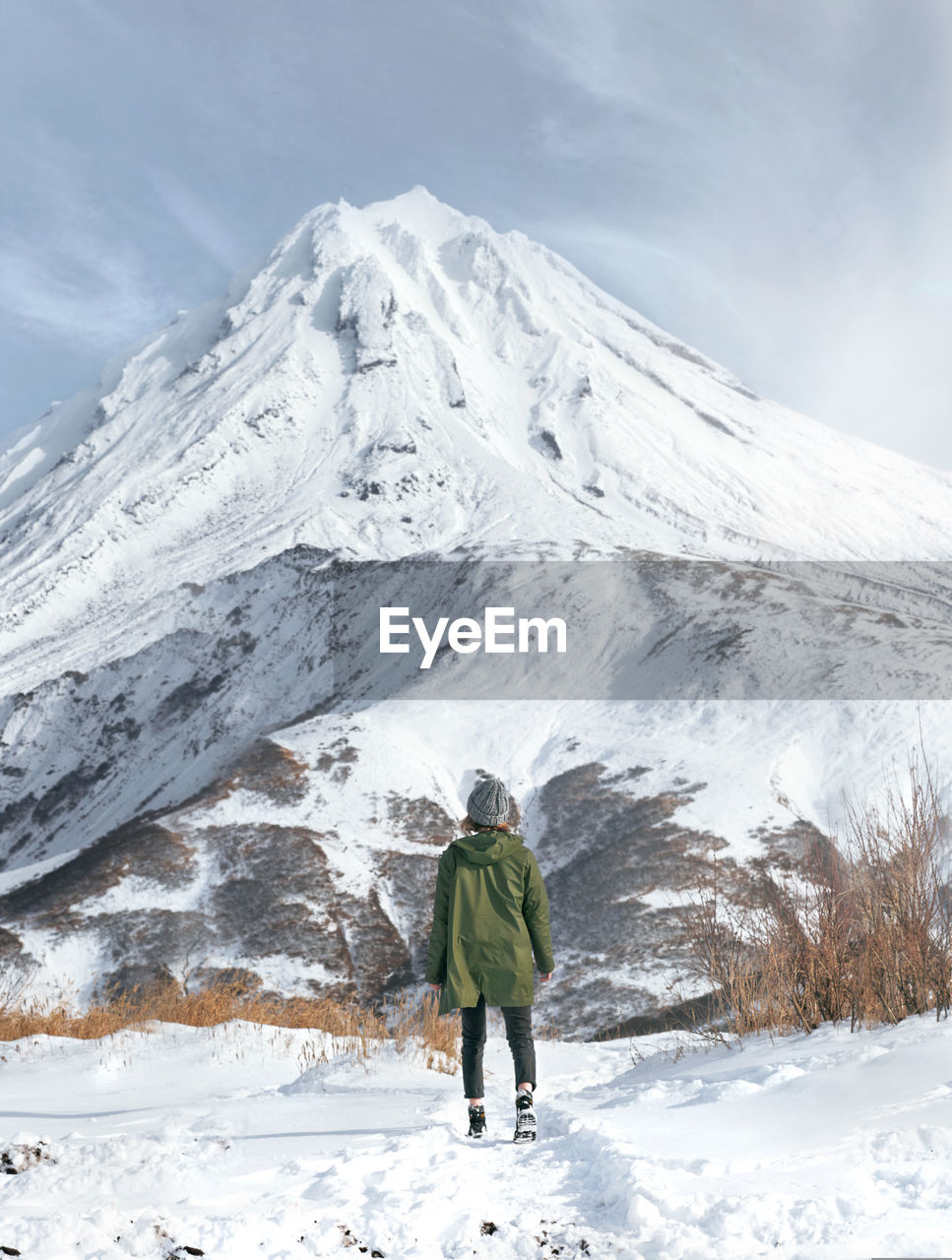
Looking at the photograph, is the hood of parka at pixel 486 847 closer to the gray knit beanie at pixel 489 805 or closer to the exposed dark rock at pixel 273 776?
the gray knit beanie at pixel 489 805

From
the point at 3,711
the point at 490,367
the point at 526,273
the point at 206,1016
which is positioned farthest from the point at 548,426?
the point at 206,1016

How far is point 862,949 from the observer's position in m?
6.15

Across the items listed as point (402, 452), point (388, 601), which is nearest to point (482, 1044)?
point (388, 601)

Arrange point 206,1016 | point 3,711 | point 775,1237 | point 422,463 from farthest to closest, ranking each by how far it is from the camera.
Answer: point 422,463, point 3,711, point 206,1016, point 775,1237

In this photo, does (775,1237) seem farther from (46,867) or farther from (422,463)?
(422,463)

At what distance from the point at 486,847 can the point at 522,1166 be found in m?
1.53

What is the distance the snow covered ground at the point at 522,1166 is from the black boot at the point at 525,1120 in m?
0.11

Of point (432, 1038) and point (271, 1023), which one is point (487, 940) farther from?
point (271, 1023)

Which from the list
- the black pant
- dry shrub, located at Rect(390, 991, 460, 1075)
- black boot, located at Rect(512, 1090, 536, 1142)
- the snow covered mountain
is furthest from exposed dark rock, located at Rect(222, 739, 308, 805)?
black boot, located at Rect(512, 1090, 536, 1142)

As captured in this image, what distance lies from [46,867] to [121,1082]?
22731 millimetres

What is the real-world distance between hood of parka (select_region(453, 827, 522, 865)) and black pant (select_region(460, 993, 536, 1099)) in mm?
766

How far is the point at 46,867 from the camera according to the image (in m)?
26.4

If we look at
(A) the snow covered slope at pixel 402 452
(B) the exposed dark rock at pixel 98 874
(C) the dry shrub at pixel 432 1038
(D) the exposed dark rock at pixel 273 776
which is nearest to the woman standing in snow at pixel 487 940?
(C) the dry shrub at pixel 432 1038

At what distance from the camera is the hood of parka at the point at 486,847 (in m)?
4.92
